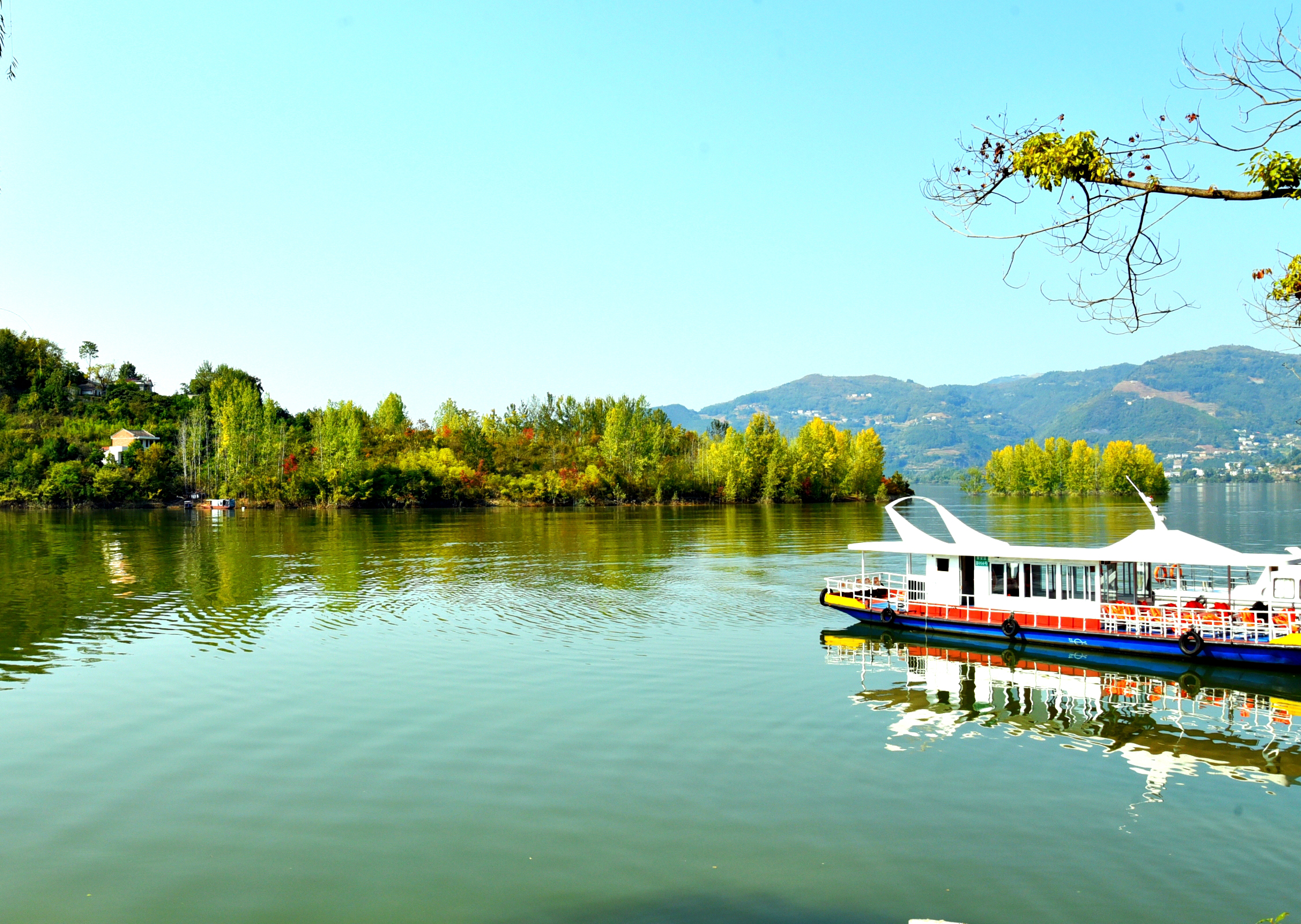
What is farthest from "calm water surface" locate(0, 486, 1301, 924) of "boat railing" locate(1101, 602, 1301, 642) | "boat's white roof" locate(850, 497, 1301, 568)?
"boat's white roof" locate(850, 497, 1301, 568)

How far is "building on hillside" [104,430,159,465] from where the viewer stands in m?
140

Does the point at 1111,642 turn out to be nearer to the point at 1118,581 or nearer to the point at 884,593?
the point at 1118,581

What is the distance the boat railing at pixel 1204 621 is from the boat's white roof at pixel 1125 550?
1.53 m

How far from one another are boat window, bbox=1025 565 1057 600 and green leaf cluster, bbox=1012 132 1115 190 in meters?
26.1

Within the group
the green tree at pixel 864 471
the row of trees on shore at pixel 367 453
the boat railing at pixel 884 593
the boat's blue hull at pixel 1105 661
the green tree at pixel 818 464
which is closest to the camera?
the boat's blue hull at pixel 1105 661

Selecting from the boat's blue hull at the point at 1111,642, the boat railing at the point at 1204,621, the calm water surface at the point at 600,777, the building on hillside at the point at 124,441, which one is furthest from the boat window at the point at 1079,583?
the building on hillside at the point at 124,441

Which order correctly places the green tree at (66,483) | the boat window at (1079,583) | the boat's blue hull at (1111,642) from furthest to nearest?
the green tree at (66,483), the boat window at (1079,583), the boat's blue hull at (1111,642)

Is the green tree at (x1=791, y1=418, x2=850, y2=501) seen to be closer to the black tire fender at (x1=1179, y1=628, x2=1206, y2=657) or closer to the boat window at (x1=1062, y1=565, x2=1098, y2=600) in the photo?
the boat window at (x1=1062, y1=565, x2=1098, y2=600)

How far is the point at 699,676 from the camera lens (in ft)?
82.1

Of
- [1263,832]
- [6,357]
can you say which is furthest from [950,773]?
[6,357]

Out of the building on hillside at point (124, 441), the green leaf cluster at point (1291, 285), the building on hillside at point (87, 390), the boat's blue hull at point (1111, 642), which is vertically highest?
the building on hillside at point (87, 390)

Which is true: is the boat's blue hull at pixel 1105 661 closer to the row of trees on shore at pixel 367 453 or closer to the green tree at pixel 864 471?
the row of trees on shore at pixel 367 453

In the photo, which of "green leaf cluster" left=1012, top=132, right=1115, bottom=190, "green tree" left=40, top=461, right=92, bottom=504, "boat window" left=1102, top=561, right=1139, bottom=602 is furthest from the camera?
"green tree" left=40, top=461, right=92, bottom=504

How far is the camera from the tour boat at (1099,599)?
27.7 meters
